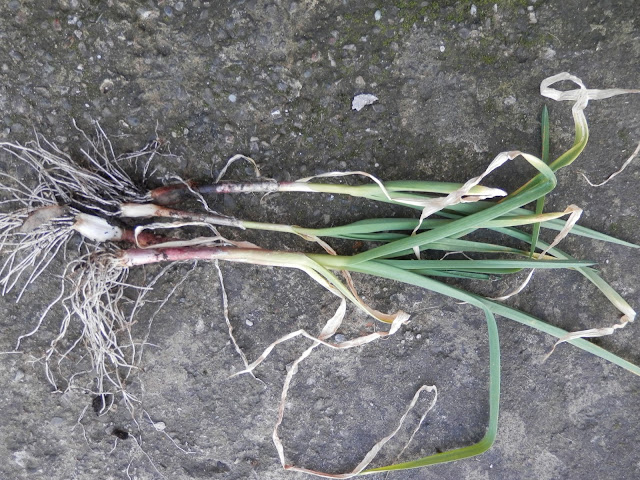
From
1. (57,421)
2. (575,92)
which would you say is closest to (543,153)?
(575,92)

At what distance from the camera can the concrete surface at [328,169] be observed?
1.11 meters

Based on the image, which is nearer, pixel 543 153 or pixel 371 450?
pixel 543 153

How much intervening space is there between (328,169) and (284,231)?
19cm

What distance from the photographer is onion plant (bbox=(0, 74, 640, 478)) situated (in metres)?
1.02

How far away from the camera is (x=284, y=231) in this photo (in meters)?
1.13

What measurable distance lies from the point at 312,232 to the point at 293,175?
0.55ft

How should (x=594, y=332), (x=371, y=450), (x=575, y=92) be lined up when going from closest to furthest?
(x=575, y=92) < (x=594, y=332) < (x=371, y=450)

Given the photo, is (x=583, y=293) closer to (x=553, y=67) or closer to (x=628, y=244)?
(x=628, y=244)

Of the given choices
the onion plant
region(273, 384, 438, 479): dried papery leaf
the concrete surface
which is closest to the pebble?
the concrete surface

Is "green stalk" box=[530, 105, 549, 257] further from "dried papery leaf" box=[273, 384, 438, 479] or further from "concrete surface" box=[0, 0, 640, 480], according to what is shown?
"dried papery leaf" box=[273, 384, 438, 479]

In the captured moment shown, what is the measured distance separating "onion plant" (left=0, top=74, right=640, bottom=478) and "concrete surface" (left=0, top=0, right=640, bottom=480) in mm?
91

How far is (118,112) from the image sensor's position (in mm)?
1133

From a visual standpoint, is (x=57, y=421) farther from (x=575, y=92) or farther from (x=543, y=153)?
(x=575, y=92)

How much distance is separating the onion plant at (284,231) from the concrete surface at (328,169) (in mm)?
91
